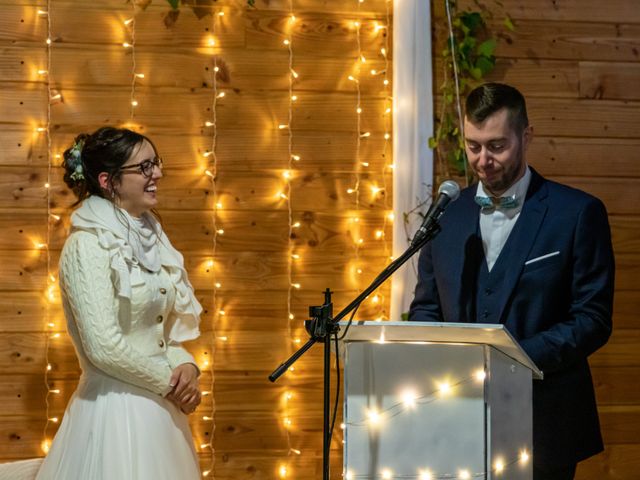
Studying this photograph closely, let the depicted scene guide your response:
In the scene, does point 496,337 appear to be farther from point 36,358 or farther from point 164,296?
point 36,358

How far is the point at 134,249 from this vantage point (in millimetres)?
2727

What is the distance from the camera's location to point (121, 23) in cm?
334

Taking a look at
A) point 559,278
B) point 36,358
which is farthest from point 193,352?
point 559,278

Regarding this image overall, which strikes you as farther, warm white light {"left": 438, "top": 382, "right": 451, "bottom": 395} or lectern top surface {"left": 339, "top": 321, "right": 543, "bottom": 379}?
warm white light {"left": 438, "top": 382, "right": 451, "bottom": 395}

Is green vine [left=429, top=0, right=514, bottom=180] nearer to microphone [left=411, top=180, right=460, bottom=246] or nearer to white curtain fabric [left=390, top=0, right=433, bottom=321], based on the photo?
white curtain fabric [left=390, top=0, right=433, bottom=321]

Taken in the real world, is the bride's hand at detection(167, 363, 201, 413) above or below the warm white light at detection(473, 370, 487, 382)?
below

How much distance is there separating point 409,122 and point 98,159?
121 centimetres

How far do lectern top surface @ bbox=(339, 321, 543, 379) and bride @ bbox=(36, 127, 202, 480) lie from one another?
0.92 meters

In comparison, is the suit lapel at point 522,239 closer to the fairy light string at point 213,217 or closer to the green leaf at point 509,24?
the green leaf at point 509,24

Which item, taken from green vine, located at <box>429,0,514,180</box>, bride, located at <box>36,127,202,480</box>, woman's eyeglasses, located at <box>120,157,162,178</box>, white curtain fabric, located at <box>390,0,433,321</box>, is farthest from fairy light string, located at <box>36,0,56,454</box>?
green vine, located at <box>429,0,514,180</box>

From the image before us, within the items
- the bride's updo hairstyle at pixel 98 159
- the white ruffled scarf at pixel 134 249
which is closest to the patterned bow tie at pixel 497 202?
the white ruffled scarf at pixel 134 249

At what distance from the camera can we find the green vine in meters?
3.44

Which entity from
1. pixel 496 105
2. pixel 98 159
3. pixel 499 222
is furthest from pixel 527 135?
pixel 98 159

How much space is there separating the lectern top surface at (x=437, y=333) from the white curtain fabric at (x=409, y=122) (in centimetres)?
147
